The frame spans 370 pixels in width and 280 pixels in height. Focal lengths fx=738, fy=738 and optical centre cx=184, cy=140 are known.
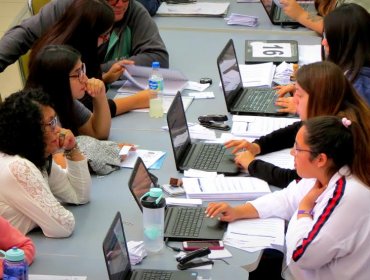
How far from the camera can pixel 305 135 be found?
244 cm

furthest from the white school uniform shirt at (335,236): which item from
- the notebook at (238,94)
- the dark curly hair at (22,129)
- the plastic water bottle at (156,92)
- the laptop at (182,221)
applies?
the plastic water bottle at (156,92)

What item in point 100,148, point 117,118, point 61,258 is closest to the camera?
point 61,258

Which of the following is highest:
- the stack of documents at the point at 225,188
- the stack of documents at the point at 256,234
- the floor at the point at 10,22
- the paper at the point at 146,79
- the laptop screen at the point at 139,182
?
the laptop screen at the point at 139,182

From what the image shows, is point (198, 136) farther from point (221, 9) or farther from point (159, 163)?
point (221, 9)

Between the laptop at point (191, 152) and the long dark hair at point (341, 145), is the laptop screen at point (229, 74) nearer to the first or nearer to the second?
the laptop at point (191, 152)

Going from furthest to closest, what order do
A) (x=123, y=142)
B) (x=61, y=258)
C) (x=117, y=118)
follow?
(x=117, y=118) < (x=123, y=142) < (x=61, y=258)

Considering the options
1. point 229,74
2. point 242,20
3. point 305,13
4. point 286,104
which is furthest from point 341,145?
point 242,20

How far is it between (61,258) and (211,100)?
1646 mm

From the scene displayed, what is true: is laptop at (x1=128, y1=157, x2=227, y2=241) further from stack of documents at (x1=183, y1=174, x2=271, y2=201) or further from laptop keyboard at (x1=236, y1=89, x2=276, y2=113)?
laptop keyboard at (x1=236, y1=89, x2=276, y2=113)

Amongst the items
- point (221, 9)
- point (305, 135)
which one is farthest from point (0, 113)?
point (221, 9)

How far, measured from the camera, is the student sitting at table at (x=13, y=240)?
233 centimetres

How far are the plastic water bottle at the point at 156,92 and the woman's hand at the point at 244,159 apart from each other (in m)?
0.71

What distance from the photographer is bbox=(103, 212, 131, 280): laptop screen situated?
210cm

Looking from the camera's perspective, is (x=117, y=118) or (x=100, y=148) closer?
(x=100, y=148)
